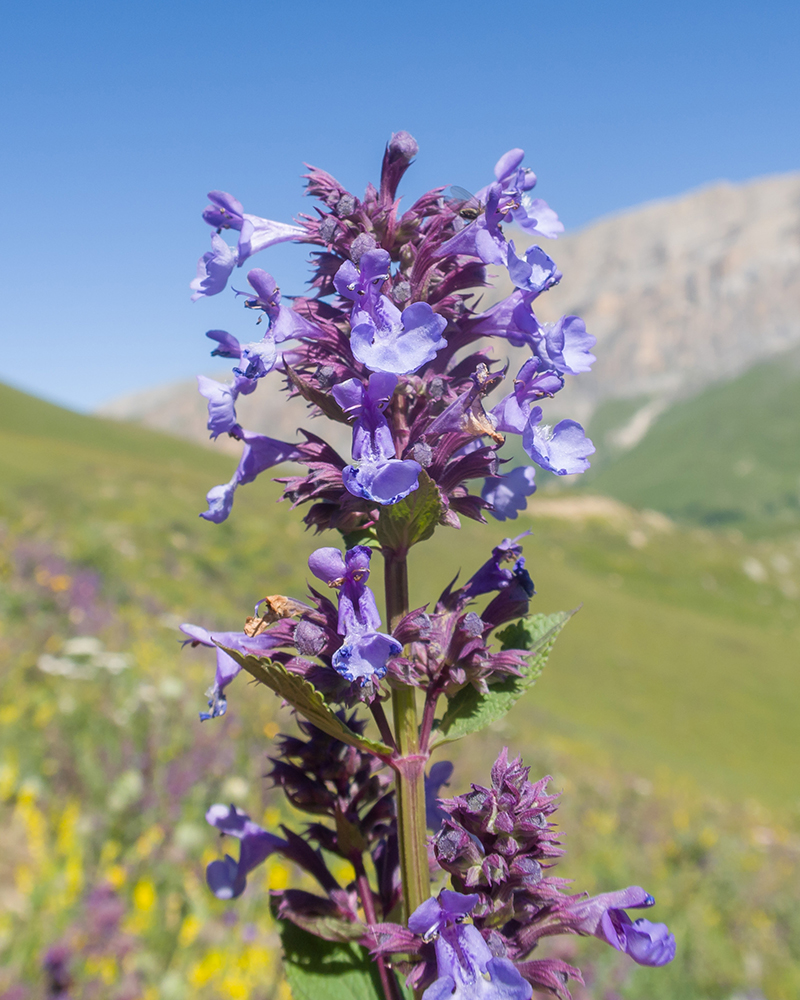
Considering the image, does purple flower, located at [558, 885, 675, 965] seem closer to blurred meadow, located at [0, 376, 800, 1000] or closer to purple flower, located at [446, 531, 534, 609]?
purple flower, located at [446, 531, 534, 609]

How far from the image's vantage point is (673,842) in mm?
10430

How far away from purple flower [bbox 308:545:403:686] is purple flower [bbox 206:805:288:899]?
1002mm

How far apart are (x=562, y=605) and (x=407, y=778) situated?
32.3 meters

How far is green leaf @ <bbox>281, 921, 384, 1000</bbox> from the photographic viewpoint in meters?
2.00

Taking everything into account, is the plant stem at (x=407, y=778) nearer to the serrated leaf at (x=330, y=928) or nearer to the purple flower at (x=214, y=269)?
the serrated leaf at (x=330, y=928)

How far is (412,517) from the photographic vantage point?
1973mm

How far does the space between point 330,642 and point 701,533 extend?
218 ft

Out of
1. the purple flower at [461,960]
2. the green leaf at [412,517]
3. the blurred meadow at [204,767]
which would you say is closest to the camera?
the purple flower at [461,960]

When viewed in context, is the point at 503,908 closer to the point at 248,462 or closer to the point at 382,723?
the point at 382,723

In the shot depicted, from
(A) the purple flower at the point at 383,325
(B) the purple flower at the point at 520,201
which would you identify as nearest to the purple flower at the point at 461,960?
(A) the purple flower at the point at 383,325

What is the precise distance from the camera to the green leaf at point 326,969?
6.55 feet

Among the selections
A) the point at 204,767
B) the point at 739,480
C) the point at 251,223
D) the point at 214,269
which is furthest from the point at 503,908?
the point at 739,480

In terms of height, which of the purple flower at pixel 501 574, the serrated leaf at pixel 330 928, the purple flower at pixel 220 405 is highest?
the purple flower at pixel 220 405

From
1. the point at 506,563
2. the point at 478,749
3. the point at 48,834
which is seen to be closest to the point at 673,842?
the point at 478,749
